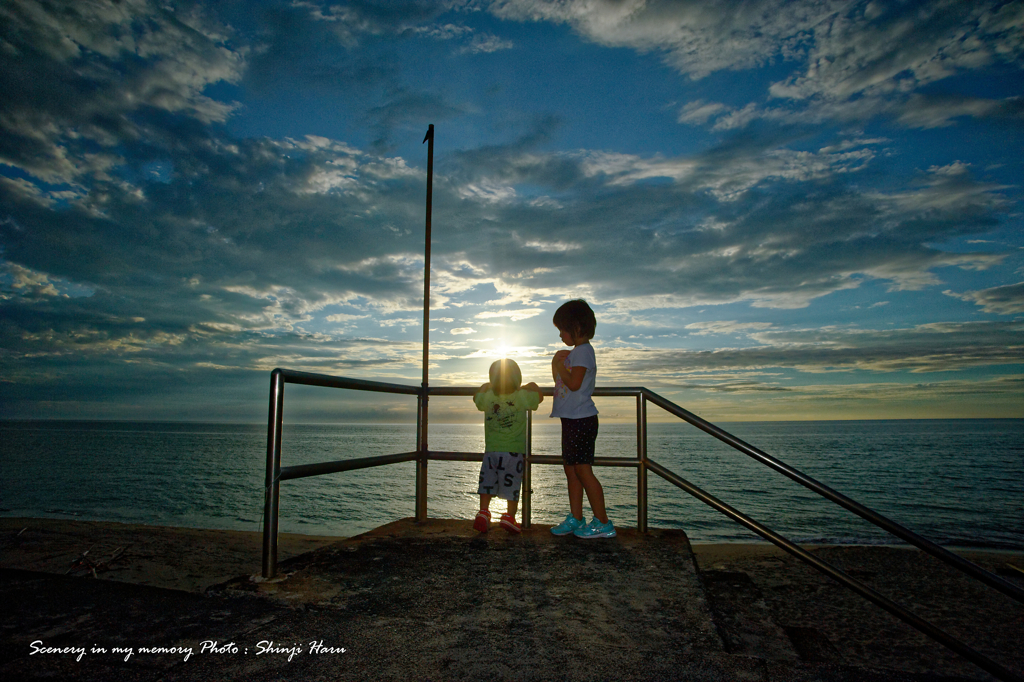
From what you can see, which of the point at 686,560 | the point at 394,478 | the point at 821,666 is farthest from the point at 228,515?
the point at 821,666

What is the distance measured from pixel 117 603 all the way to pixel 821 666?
288 cm

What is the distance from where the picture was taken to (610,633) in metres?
2.11

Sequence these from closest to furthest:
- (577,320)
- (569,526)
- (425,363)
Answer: (569,526) → (577,320) → (425,363)

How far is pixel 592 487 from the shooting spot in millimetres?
3572

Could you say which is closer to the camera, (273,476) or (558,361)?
(273,476)

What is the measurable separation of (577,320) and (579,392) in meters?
0.54

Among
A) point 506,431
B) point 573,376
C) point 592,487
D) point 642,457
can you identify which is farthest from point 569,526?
point 573,376

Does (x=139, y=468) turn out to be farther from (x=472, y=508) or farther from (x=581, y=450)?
(x=581, y=450)

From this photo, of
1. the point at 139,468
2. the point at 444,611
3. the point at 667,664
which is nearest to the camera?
the point at 667,664

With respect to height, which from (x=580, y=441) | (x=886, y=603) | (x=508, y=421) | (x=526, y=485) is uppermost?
(x=508, y=421)

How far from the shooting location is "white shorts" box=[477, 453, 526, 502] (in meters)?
3.94

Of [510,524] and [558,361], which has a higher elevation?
[558,361]

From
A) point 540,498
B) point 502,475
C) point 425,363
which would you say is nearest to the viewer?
point 502,475

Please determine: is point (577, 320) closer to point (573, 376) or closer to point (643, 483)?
point (573, 376)
